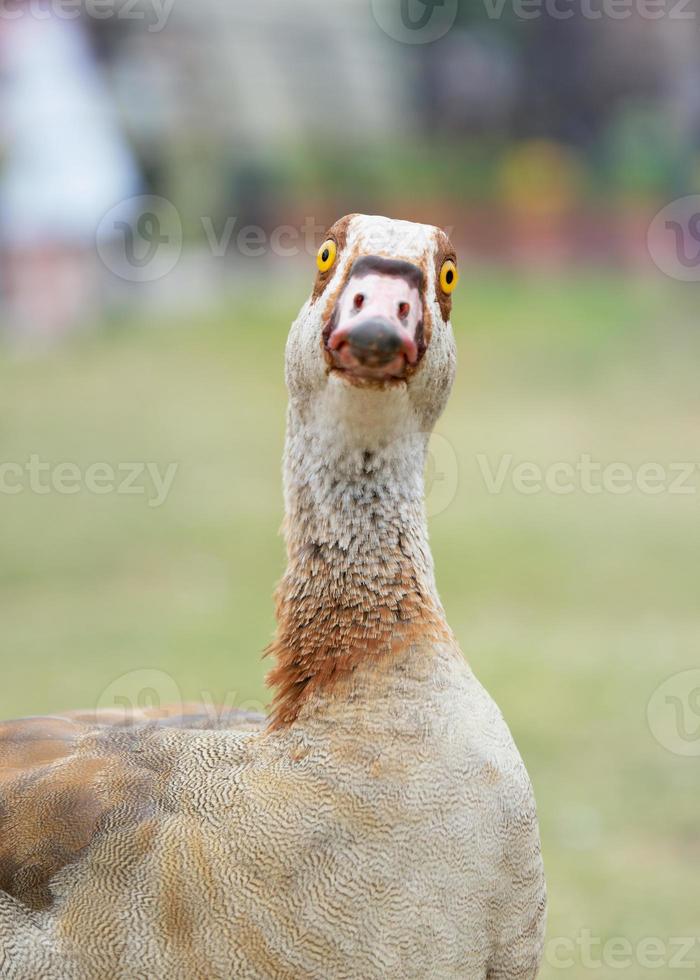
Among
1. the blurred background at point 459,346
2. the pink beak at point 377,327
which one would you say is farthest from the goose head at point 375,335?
the blurred background at point 459,346

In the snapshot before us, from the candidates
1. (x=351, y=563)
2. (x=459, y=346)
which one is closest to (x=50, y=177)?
(x=459, y=346)

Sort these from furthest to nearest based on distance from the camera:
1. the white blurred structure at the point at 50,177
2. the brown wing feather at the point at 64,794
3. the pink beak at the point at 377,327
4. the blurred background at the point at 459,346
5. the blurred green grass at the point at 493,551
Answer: the white blurred structure at the point at 50,177, the blurred background at the point at 459,346, the blurred green grass at the point at 493,551, the brown wing feather at the point at 64,794, the pink beak at the point at 377,327

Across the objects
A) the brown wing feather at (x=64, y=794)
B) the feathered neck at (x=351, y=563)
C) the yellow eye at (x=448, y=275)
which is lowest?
the brown wing feather at (x=64, y=794)

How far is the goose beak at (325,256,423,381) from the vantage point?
Answer: 2402 millimetres

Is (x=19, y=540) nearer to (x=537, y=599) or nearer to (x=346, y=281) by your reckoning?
(x=537, y=599)

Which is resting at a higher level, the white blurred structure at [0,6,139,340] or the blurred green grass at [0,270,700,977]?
the white blurred structure at [0,6,139,340]

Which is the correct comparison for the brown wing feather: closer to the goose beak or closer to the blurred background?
the goose beak

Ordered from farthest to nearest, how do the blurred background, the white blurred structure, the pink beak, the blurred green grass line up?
the white blurred structure < the blurred background < the blurred green grass < the pink beak

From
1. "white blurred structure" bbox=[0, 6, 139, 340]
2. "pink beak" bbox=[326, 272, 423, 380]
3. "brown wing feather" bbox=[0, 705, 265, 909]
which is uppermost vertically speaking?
"white blurred structure" bbox=[0, 6, 139, 340]

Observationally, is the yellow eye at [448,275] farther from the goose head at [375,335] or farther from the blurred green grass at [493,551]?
the blurred green grass at [493,551]

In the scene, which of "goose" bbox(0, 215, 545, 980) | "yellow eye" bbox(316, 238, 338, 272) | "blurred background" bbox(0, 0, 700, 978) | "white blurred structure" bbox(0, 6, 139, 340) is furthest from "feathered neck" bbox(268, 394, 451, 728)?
"white blurred structure" bbox(0, 6, 139, 340)

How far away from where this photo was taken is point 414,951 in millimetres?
2488

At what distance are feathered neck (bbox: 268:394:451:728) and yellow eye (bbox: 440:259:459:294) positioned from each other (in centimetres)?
29

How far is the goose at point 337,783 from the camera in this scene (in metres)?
2.48
